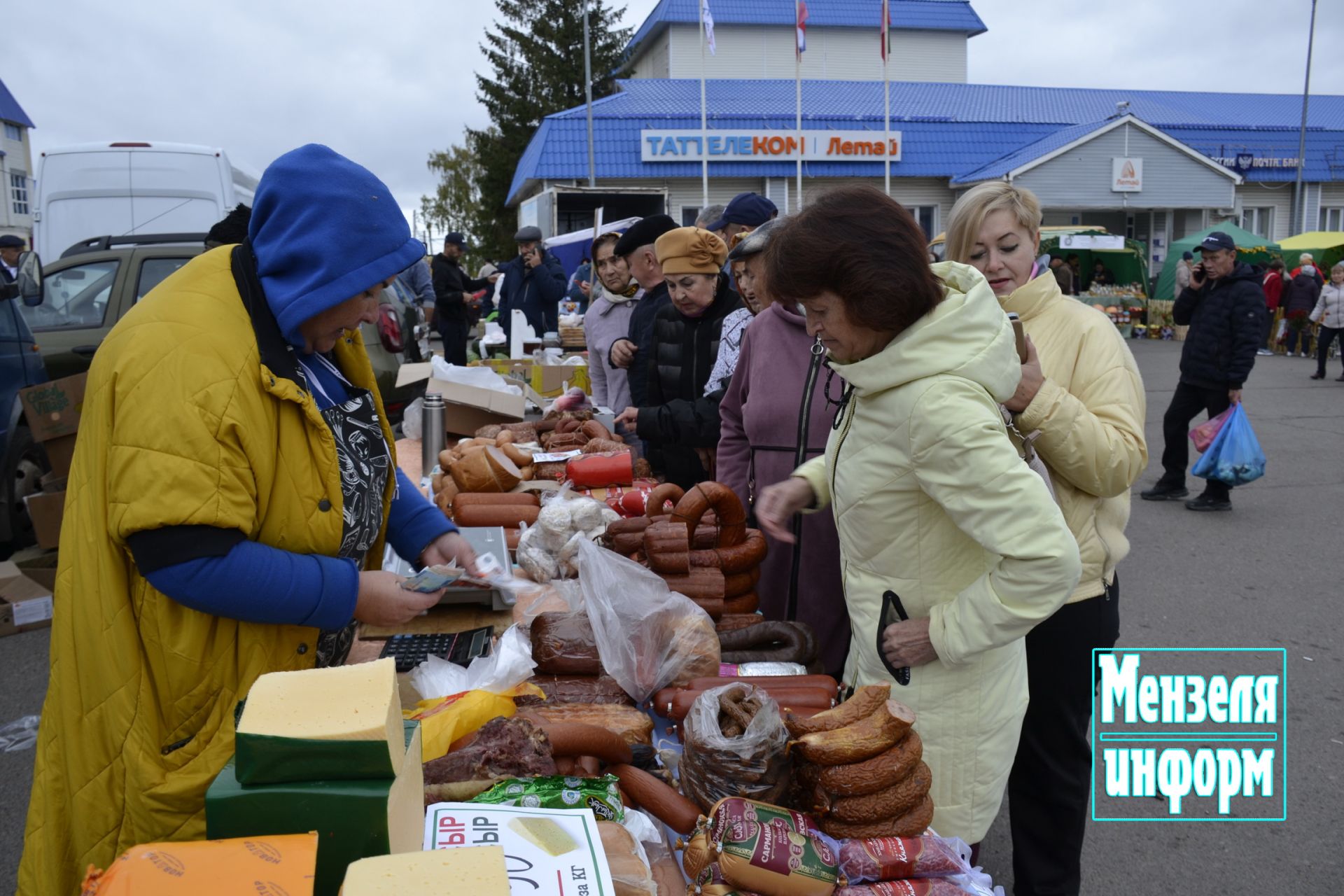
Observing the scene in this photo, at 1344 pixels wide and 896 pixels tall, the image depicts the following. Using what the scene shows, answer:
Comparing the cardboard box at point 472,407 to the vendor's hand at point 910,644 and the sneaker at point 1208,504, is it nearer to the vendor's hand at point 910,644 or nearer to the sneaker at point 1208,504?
the vendor's hand at point 910,644

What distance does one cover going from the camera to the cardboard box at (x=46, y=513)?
5.95 metres

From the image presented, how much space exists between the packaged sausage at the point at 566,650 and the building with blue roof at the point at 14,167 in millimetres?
41855

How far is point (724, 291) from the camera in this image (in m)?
4.54

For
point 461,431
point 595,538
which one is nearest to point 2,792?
point 595,538

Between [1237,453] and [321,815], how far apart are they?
27.0ft

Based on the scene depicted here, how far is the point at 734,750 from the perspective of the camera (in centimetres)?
172

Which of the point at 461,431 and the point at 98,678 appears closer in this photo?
the point at 98,678

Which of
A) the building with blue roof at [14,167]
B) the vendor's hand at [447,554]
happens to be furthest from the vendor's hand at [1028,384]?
the building with blue roof at [14,167]

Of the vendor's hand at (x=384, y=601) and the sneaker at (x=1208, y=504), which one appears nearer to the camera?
the vendor's hand at (x=384, y=601)

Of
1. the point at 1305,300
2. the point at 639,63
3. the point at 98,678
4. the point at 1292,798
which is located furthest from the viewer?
the point at 639,63

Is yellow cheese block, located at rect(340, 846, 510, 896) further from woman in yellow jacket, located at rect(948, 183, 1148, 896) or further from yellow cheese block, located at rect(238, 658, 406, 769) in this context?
woman in yellow jacket, located at rect(948, 183, 1148, 896)

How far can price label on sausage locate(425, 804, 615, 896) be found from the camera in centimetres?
138

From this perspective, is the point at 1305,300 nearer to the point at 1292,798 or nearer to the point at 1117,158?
the point at 1117,158

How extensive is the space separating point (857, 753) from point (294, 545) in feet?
3.67
